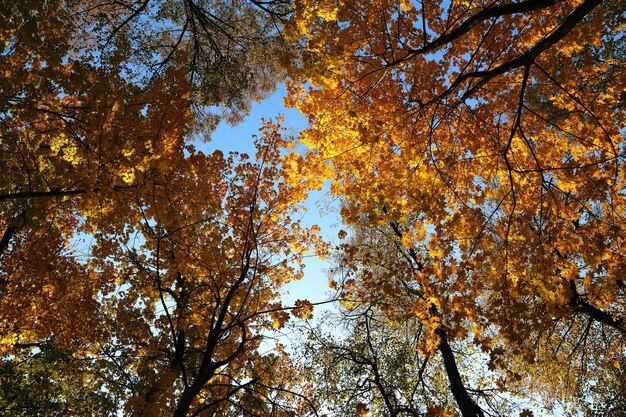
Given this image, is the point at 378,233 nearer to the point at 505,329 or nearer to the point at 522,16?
the point at 505,329

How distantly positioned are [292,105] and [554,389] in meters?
12.1

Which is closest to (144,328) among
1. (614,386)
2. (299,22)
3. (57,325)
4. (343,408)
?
(57,325)

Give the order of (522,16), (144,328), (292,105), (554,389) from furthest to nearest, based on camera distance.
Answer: (554,389), (144,328), (292,105), (522,16)

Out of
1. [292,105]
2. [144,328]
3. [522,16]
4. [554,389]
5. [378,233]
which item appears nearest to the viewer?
[522,16]

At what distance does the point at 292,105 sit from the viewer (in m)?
7.69

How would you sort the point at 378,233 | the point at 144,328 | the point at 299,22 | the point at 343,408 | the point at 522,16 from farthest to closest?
the point at 378,233 → the point at 343,408 → the point at 144,328 → the point at 522,16 → the point at 299,22

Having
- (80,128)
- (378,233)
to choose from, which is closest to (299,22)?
(80,128)

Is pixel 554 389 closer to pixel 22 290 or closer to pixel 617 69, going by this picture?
pixel 617 69

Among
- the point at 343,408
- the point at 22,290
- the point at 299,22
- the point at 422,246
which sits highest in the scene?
the point at 422,246

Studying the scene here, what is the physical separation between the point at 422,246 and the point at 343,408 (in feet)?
17.9

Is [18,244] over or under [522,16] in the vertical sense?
under

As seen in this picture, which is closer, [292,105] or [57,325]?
[292,105]

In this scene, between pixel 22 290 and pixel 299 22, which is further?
pixel 22 290

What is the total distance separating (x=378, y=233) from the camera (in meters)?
12.5
